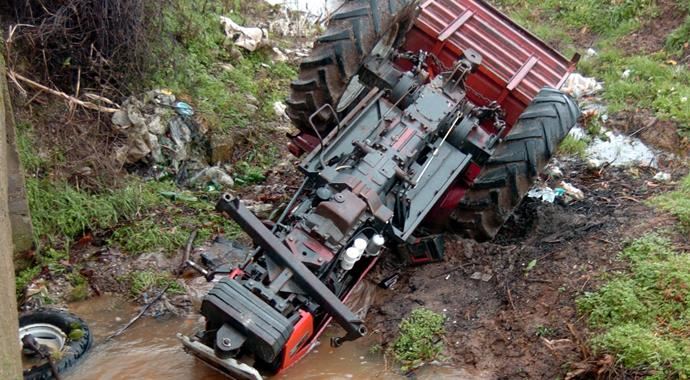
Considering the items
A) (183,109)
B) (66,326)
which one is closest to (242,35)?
(183,109)

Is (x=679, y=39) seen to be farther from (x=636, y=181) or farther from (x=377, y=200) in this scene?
(x=377, y=200)

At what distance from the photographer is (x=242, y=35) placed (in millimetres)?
8477

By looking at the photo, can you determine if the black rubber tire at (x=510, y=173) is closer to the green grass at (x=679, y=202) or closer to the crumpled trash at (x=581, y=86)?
the green grass at (x=679, y=202)

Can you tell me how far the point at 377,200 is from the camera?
4500mm

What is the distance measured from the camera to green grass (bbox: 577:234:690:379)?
3947 millimetres

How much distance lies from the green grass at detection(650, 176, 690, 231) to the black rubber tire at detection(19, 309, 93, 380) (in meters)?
4.24

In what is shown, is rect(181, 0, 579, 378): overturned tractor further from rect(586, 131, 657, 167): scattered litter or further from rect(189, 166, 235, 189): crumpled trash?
rect(586, 131, 657, 167): scattered litter

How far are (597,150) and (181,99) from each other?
4411mm

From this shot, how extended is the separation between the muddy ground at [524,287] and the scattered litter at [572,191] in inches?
13.1

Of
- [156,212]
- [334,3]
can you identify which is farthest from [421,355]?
[334,3]

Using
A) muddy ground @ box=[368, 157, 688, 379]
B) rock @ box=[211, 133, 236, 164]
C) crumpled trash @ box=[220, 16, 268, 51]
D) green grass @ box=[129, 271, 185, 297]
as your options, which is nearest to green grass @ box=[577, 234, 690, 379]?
muddy ground @ box=[368, 157, 688, 379]

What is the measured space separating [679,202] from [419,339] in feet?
8.01

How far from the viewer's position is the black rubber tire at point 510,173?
17.7 feet

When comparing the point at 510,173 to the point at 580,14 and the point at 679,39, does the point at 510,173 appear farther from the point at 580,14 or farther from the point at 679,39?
the point at 580,14
